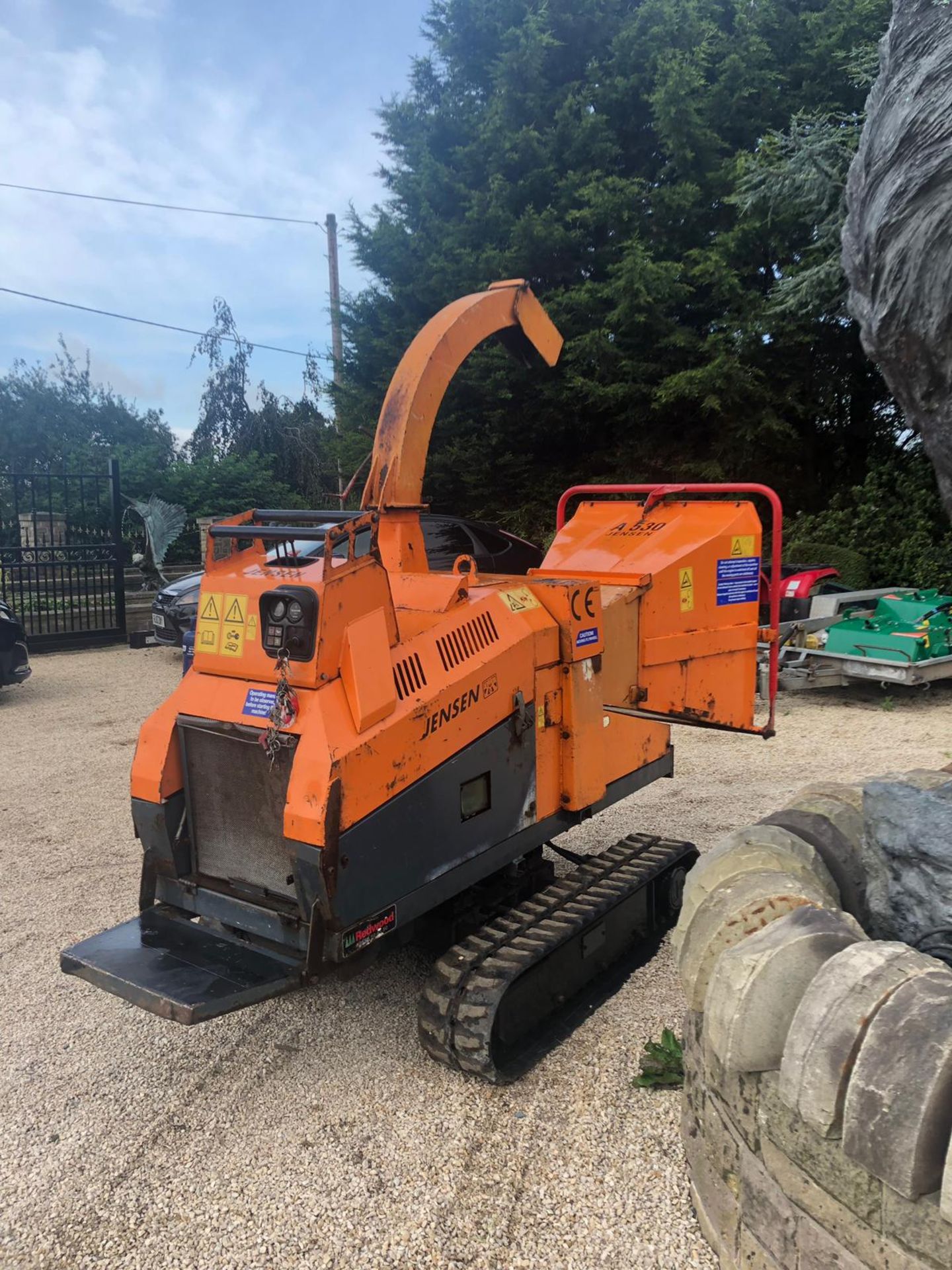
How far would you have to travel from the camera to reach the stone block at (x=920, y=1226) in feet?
4.80

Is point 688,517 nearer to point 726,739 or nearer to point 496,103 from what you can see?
point 726,739

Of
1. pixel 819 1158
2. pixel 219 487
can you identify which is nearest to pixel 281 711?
pixel 819 1158

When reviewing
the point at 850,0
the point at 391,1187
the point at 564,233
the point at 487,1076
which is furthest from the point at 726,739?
the point at 850,0

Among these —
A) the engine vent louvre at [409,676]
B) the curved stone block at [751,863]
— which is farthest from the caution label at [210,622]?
the curved stone block at [751,863]

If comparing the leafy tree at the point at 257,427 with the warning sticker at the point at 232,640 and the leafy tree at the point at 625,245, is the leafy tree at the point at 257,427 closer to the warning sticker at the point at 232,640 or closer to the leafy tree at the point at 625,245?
the leafy tree at the point at 625,245

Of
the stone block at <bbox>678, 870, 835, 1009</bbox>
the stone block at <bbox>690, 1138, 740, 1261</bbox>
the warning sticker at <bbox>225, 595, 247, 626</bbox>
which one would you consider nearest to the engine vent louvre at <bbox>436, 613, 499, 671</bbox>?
the warning sticker at <bbox>225, 595, 247, 626</bbox>

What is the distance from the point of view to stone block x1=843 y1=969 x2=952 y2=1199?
1451 mm

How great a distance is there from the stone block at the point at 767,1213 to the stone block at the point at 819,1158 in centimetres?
11

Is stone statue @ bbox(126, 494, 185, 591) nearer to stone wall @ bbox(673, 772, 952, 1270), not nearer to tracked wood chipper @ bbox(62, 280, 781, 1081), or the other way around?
tracked wood chipper @ bbox(62, 280, 781, 1081)

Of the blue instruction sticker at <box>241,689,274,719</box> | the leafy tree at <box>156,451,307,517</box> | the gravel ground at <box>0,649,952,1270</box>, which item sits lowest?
the gravel ground at <box>0,649,952,1270</box>

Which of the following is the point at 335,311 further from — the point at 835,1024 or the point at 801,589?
the point at 835,1024

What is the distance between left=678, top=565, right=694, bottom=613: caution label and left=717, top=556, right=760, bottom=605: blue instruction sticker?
0.18 metres

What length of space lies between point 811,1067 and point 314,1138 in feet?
5.70

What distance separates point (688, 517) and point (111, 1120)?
11.0ft
